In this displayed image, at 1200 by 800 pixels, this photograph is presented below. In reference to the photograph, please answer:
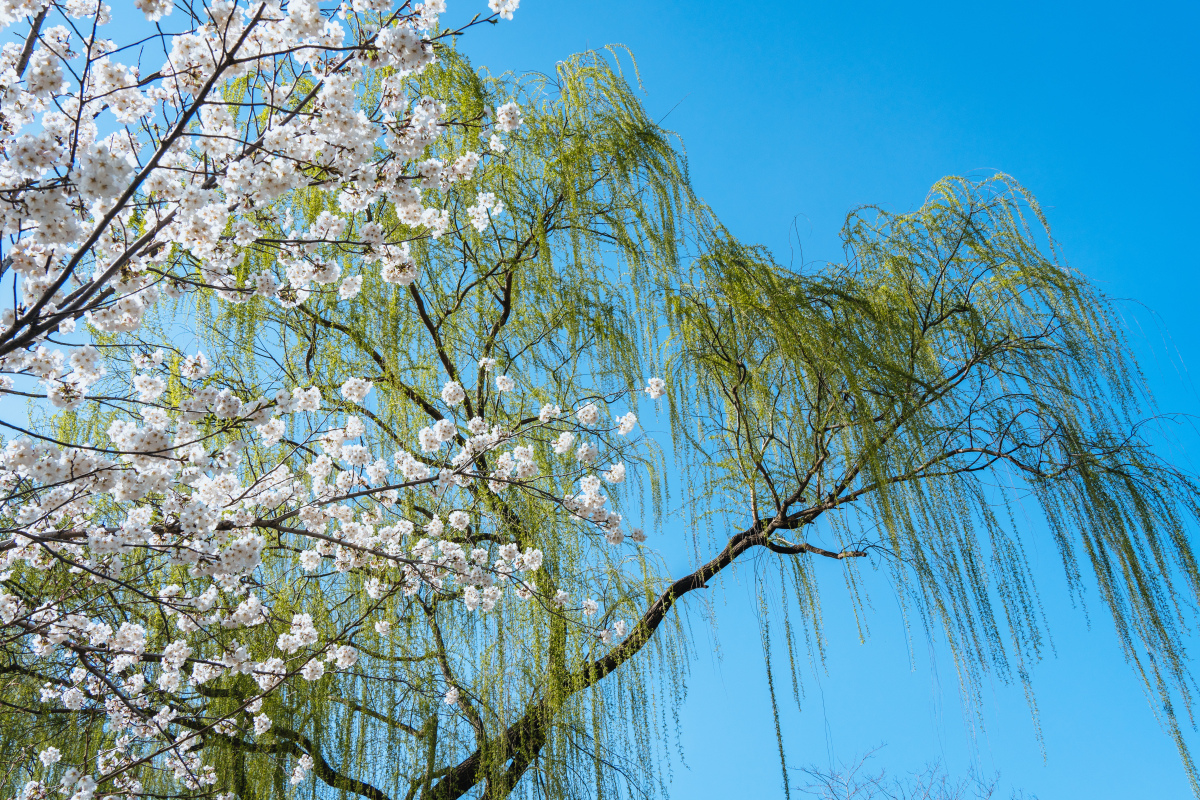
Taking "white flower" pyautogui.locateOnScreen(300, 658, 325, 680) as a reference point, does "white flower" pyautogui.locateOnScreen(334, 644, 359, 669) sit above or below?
above

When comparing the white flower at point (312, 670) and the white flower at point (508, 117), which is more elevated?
the white flower at point (508, 117)

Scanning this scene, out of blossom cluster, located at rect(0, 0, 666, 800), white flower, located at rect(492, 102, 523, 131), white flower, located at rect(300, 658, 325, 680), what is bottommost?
white flower, located at rect(300, 658, 325, 680)

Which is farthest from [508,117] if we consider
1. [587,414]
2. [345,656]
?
[345,656]

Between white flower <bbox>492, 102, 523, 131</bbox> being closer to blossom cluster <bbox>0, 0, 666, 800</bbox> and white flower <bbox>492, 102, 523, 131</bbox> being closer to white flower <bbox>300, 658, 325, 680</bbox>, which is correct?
blossom cluster <bbox>0, 0, 666, 800</bbox>

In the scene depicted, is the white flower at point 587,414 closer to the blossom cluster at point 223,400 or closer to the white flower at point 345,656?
the blossom cluster at point 223,400

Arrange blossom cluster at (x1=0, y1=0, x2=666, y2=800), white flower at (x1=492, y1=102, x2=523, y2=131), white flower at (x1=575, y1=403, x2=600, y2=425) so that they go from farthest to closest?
white flower at (x1=575, y1=403, x2=600, y2=425)
white flower at (x1=492, y1=102, x2=523, y2=131)
blossom cluster at (x1=0, y1=0, x2=666, y2=800)

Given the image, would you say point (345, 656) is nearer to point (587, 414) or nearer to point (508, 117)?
point (587, 414)

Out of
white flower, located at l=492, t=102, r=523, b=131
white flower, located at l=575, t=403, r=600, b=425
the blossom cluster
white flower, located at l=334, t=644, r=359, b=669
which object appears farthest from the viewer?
white flower, located at l=575, t=403, r=600, b=425

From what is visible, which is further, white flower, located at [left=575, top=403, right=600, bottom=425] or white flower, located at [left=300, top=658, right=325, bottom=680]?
white flower, located at [left=575, top=403, right=600, bottom=425]

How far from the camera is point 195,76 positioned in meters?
1.51

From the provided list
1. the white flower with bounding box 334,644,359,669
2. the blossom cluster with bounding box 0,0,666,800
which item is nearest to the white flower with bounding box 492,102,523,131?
the blossom cluster with bounding box 0,0,666,800

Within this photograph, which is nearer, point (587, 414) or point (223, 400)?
point (223, 400)

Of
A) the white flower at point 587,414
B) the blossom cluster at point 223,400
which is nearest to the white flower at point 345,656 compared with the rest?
the blossom cluster at point 223,400

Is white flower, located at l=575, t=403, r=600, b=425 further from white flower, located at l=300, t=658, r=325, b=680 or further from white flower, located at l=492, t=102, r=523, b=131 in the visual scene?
white flower, located at l=300, t=658, r=325, b=680
